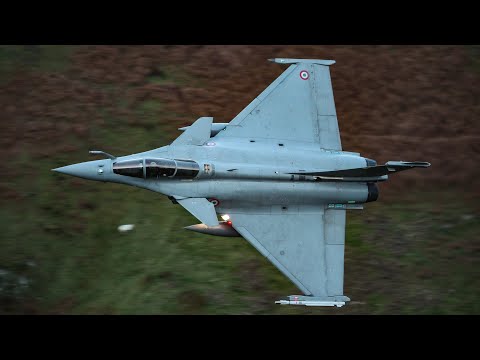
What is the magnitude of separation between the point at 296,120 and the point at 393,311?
20.6 feet

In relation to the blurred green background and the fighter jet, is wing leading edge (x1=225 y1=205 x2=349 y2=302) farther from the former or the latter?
the blurred green background

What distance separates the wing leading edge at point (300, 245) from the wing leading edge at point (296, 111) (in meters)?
2.10

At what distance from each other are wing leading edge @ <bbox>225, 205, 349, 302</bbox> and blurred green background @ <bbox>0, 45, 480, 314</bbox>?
1.76 meters

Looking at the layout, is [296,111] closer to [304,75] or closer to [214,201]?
[304,75]

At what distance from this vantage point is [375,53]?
1142 inches

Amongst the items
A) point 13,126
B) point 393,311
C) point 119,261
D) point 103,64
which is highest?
point 103,64

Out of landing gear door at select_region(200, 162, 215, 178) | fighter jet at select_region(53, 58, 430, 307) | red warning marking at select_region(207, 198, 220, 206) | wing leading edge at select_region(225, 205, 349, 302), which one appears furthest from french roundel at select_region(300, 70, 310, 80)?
red warning marking at select_region(207, 198, 220, 206)

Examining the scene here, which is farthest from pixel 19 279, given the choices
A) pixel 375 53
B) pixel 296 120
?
pixel 375 53

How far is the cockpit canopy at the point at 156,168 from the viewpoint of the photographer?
2175cm

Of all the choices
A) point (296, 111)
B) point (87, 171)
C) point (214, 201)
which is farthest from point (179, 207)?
point (296, 111)

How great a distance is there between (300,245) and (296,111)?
3.78 metres

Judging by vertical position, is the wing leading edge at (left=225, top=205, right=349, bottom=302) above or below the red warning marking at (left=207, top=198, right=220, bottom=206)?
below

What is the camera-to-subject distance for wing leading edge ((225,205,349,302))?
74.4 feet

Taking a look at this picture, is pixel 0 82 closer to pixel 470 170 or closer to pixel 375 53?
pixel 375 53
